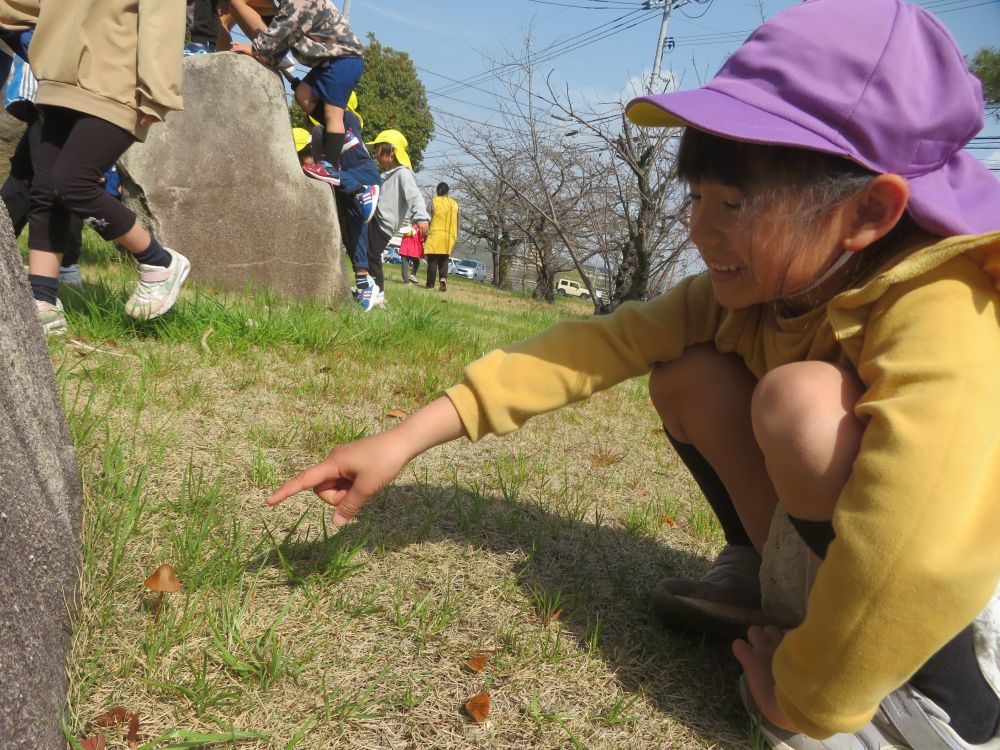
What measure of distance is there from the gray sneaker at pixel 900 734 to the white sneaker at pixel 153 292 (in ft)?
7.76

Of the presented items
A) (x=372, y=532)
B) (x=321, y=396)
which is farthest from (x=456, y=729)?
(x=321, y=396)

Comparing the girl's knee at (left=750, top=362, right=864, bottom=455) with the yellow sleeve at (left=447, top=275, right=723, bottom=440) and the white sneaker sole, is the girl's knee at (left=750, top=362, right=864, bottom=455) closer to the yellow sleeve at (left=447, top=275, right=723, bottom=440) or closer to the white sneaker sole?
the yellow sleeve at (left=447, top=275, right=723, bottom=440)

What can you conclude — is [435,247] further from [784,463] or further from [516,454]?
[784,463]

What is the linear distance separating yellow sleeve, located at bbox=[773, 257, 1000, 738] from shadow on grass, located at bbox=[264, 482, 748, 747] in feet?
1.05

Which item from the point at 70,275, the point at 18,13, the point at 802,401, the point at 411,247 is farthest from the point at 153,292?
the point at 411,247

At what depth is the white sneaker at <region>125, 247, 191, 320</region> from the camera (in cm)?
262

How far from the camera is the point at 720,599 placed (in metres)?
1.46

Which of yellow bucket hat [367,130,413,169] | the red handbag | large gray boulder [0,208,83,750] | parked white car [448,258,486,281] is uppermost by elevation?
yellow bucket hat [367,130,413,169]

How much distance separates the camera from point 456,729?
1119mm

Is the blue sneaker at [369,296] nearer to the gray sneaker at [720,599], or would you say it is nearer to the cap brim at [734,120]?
the gray sneaker at [720,599]

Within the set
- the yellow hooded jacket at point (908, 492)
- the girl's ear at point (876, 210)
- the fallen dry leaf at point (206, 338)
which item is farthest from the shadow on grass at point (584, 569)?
the fallen dry leaf at point (206, 338)

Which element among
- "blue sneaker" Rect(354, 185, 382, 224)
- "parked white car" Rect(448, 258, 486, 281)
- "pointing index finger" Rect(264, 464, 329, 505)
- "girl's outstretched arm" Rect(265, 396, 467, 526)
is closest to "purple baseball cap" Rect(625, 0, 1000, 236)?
"girl's outstretched arm" Rect(265, 396, 467, 526)

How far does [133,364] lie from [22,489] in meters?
1.55

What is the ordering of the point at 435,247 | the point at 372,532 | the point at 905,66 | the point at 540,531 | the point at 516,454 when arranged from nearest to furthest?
the point at 905,66 → the point at 372,532 → the point at 540,531 → the point at 516,454 → the point at 435,247
